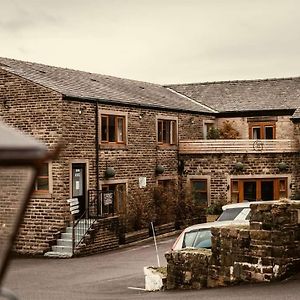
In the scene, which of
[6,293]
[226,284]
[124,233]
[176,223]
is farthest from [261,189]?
[6,293]

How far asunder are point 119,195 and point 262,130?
11096 millimetres

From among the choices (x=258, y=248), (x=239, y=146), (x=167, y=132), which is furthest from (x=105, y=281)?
(x=239, y=146)

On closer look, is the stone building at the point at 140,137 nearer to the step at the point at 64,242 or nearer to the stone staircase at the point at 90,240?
the step at the point at 64,242

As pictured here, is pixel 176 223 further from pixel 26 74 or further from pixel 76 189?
pixel 26 74

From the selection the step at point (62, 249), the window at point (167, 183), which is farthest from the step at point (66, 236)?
the window at point (167, 183)

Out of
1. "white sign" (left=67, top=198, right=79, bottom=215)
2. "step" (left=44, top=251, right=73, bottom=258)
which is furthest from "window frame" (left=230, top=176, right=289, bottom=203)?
"step" (left=44, top=251, right=73, bottom=258)

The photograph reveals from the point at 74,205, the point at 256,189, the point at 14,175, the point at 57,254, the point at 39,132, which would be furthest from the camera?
the point at 256,189

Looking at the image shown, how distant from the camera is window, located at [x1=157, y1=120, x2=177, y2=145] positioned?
100 ft

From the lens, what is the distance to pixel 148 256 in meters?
22.0

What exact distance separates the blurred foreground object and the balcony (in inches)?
1129

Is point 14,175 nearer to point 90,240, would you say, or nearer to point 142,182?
point 90,240

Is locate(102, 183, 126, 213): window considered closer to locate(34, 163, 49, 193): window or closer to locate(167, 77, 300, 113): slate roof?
locate(34, 163, 49, 193): window

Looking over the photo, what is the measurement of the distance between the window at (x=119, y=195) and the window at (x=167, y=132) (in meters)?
4.05

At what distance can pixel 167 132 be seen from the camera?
31219mm
